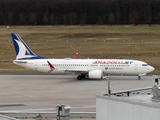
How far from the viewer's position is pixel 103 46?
320 feet

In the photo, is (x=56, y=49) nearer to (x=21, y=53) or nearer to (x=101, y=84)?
(x=21, y=53)

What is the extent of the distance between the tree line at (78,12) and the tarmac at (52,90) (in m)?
83.1

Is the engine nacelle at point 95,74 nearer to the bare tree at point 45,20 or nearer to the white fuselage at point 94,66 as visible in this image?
the white fuselage at point 94,66

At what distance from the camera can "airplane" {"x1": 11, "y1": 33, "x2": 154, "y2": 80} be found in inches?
2275

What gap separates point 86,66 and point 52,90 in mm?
10877

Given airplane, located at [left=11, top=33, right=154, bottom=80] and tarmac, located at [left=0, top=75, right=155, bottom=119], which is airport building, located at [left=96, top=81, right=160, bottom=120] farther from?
airplane, located at [left=11, top=33, right=154, bottom=80]

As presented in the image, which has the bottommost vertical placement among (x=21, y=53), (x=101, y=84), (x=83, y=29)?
(x=101, y=84)

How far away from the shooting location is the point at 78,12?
152 metres

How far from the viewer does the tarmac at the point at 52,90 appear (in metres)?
39.2

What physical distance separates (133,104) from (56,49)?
76.8m

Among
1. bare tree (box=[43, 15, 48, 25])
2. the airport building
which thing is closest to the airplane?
the airport building

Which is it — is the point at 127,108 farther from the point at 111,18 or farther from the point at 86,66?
the point at 111,18

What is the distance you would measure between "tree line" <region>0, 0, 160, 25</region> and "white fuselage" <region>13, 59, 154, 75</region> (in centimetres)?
8179

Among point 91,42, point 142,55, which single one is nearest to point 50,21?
point 91,42
